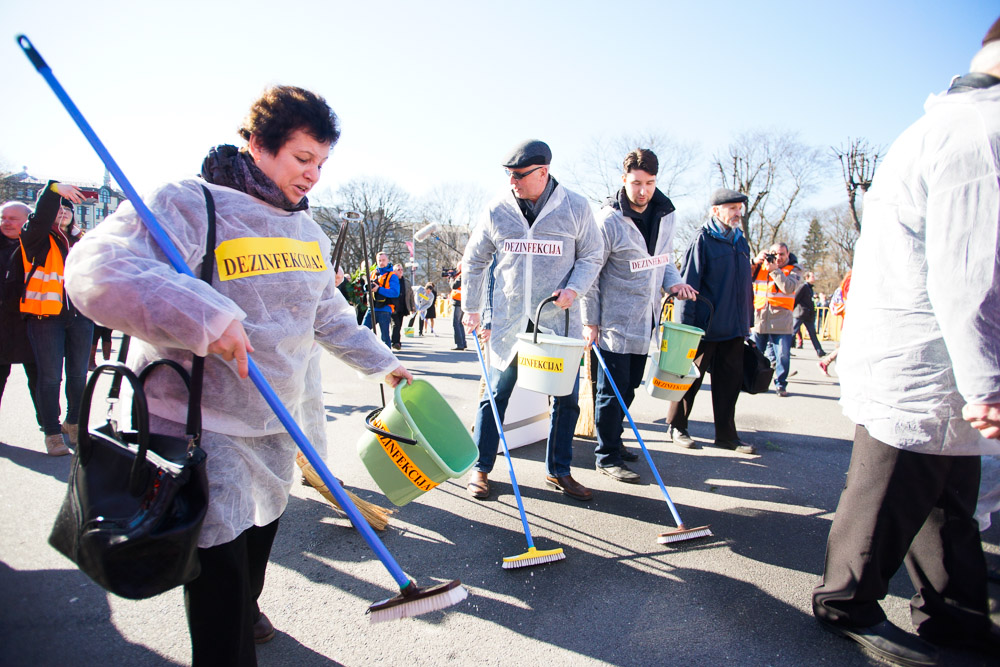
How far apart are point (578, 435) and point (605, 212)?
6.59ft

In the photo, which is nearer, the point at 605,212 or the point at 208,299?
the point at 208,299

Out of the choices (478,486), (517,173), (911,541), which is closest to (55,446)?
(478,486)

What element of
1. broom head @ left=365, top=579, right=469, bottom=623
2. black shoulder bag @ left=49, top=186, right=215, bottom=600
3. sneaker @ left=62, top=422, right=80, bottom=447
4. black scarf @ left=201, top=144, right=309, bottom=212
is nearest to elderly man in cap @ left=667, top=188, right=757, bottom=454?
broom head @ left=365, top=579, right=469, bottom=623

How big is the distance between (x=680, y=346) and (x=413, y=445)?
2.16 metres

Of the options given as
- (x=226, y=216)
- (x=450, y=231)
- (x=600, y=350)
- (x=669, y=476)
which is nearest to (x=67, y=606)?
(x=226, y=216)

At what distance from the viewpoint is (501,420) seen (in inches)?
136

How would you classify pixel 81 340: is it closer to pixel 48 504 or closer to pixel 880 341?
pixel 48 504

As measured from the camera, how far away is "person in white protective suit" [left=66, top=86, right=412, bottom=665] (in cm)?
129

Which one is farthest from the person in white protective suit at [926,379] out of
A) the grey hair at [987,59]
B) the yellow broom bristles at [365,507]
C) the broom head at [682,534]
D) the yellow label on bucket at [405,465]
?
the yellow broom bristles at [365,507]

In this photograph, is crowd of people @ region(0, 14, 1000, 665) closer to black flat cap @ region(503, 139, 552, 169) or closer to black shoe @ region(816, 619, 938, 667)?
black shoe @ region(816, 619, 938, 667)

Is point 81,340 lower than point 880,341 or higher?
lower

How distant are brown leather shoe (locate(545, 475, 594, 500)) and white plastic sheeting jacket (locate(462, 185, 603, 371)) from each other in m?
0.82

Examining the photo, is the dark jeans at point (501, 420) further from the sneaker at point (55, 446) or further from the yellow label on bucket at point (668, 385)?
the sneaker at point (55, 446)

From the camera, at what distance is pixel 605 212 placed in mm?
3971
